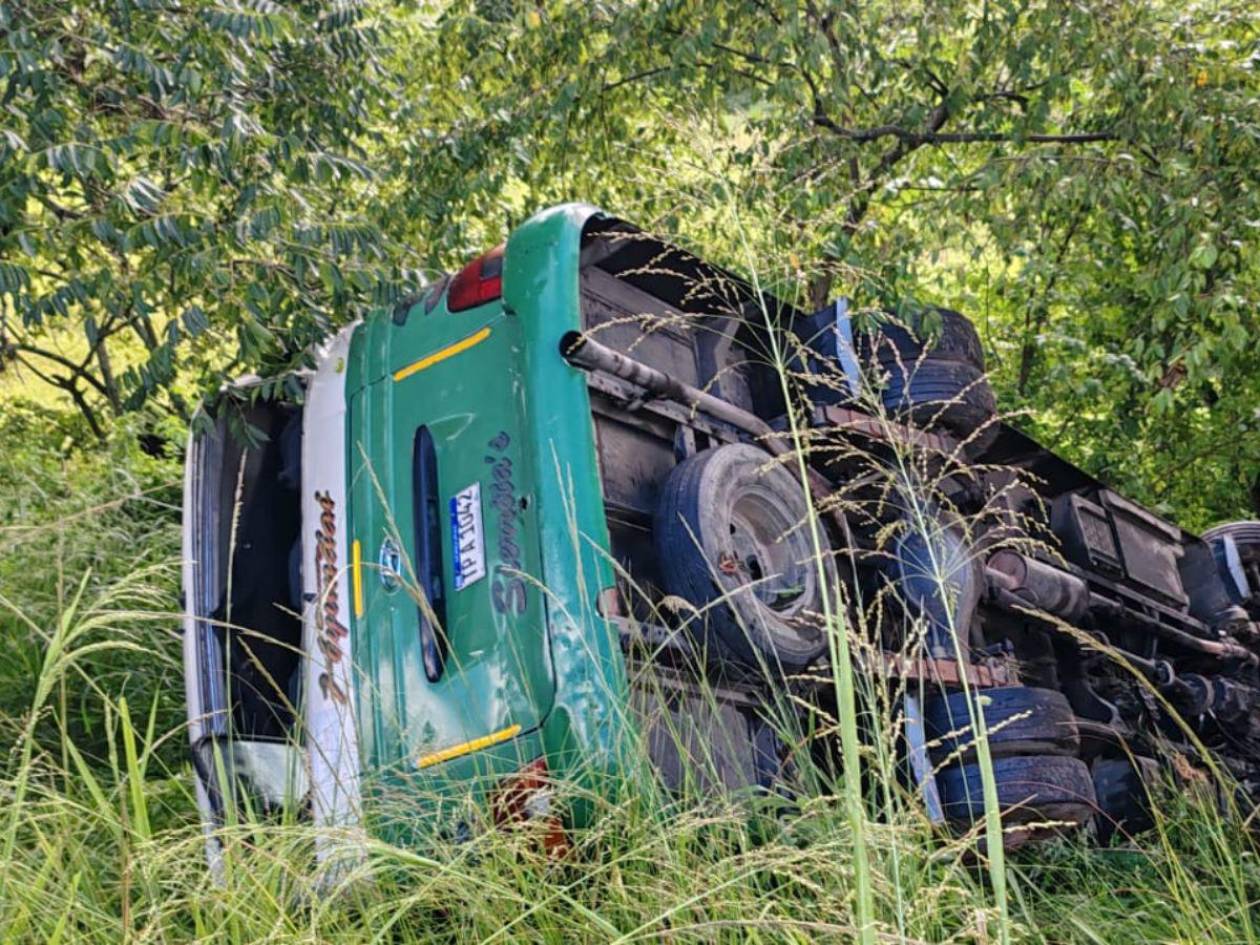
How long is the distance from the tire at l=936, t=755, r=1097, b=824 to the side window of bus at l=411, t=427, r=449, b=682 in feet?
5.21

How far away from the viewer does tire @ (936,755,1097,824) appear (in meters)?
3.95

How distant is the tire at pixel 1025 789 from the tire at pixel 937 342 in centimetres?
151

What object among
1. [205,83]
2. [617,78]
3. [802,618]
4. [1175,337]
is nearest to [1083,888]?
[802,618]

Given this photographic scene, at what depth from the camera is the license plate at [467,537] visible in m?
3.57

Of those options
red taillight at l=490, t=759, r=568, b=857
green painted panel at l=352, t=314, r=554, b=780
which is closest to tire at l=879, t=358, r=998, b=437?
green painted panel at l=352, t=314, r=554, b=780

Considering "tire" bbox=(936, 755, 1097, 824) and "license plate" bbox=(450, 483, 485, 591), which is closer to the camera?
"license plate" bbox=(450, 483, 485, 591)

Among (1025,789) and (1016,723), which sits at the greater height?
(1016,723)

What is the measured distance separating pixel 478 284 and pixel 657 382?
0.62 m

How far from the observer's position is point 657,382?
12.5 feet

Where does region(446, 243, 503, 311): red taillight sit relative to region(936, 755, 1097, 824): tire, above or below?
above

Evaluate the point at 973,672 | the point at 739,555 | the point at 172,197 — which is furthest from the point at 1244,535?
the point at 172,197

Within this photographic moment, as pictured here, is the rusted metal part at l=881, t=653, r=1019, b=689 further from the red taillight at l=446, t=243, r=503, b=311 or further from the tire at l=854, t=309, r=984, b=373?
the red taillight at l=446, t=243, r=503, b=311

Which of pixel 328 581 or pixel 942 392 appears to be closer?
pixel 328 581

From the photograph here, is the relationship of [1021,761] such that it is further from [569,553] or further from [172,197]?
[172,197]
